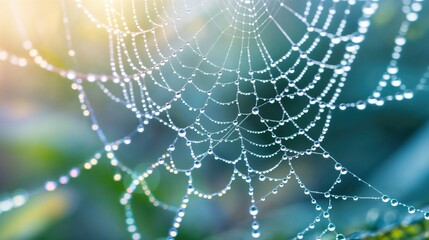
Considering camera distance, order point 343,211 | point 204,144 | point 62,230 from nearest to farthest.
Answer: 1. point 343,211
2. point 62,230
3. point 204,144

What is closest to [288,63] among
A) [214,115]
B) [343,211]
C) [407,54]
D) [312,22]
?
[312,22]

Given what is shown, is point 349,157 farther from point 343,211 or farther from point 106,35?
point 106,35

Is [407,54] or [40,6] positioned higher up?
[40,6]

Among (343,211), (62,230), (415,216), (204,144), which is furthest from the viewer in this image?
(204,144)

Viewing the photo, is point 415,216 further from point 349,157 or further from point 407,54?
point 407,54

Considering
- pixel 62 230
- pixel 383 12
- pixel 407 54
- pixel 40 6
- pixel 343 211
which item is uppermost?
pixel 40 6

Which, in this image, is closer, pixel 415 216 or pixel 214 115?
pixel 415 216
